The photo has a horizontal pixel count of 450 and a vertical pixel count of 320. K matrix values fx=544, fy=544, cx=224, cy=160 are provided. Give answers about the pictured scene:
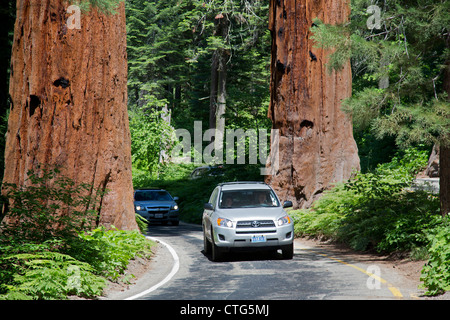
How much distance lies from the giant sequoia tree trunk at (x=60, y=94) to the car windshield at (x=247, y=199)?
3104 millimetres

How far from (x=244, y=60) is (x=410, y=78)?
33581mm

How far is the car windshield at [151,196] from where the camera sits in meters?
26.0

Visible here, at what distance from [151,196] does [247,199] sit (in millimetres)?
13001

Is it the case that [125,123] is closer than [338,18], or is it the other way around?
[125,123]

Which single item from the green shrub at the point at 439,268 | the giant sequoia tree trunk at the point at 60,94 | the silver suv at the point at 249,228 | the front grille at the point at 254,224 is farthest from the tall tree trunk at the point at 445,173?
the giant sequoia tree trunk at the point at 60,94

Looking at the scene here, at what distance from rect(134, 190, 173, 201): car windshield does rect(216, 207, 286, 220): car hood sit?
43.4ft

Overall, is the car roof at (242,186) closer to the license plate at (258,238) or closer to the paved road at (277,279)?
the paved road at (277,279)

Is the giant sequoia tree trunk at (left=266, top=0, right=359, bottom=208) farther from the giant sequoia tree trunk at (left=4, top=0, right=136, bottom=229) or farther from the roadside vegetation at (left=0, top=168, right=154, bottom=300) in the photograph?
the roadside vegetation at (left=0, top=168, right=154, bottom=300)

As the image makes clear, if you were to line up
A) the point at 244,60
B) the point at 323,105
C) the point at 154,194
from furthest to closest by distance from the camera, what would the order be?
1. the point at 244,60
2. the point at 154,194
3. the point at 323,105

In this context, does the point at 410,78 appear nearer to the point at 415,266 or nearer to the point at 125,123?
the point at 415,266

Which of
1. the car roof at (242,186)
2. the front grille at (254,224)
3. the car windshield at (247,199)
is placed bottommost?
the front grille at (254,224)

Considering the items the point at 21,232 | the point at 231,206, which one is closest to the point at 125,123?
the point at 231,206

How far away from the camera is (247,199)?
1396 centimetres

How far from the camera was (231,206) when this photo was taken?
44.7ft
